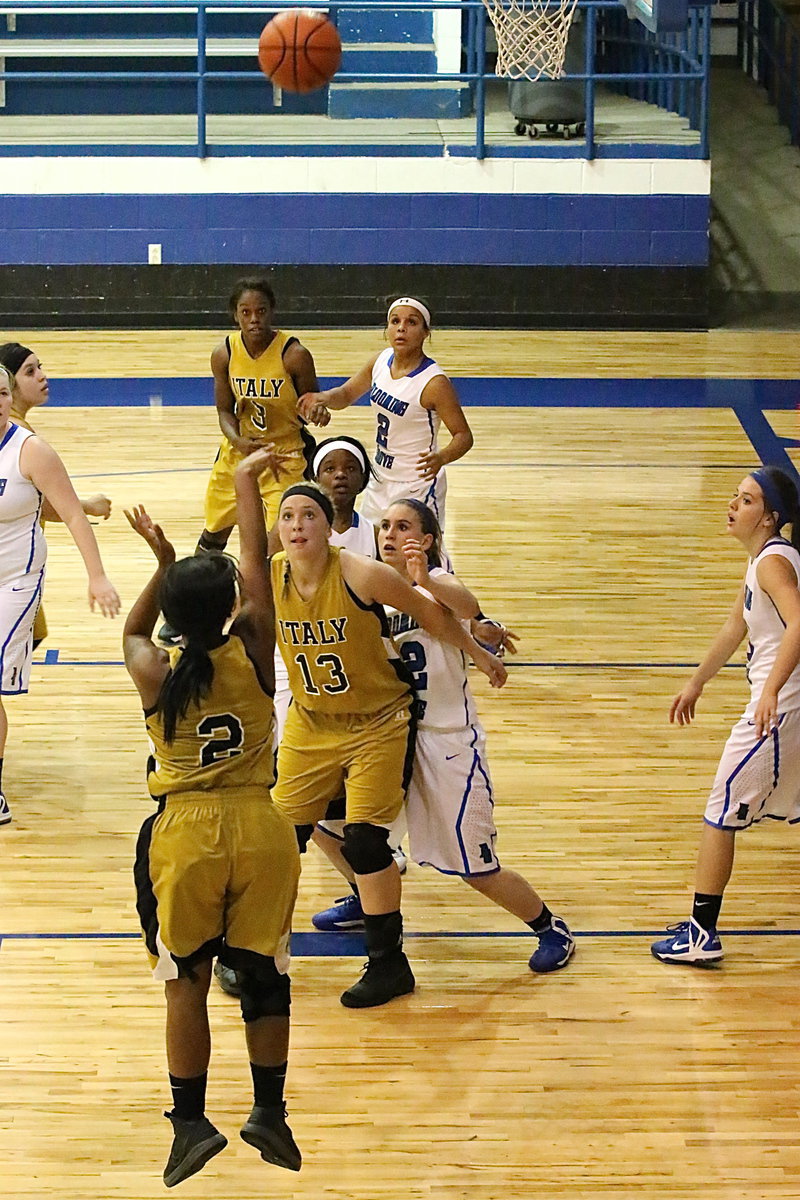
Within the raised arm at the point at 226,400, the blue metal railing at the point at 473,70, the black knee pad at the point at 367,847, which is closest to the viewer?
the black knee pad at the point at 367,847

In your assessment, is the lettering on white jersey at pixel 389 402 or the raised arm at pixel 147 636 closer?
the raised arm at pixel 147 636

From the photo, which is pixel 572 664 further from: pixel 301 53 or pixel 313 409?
pixel 301 53

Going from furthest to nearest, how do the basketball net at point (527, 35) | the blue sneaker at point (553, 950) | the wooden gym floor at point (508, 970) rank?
the basketball net at point (527, 35) → the blue sneaker at point (553, 950) → the wooden gym floor at point (508, 970)

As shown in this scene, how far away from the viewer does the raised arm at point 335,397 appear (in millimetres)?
6816

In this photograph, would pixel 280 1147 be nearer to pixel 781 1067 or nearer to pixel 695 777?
pixel 781 1067

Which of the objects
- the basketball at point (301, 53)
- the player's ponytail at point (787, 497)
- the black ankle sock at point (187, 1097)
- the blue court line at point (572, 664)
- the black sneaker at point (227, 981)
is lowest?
the black sneaker at point (227, 981)

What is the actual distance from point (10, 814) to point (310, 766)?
1.69 m

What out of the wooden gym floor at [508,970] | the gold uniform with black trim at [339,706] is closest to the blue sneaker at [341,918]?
the wooden gym floor at [508,970]

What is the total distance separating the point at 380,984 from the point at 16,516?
212cm

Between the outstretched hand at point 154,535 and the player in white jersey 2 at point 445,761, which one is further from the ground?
the outstretched hand at point 154,535

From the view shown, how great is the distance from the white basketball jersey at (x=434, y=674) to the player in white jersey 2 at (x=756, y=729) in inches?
31.2

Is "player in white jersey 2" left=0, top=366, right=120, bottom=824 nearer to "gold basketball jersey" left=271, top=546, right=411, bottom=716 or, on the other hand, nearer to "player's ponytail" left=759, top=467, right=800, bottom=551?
"gold basketball jersey" left=271, top=546, right=411, bottom=716

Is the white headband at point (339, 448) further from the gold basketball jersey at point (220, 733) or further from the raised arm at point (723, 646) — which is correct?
the gold basketball jersey at point (220, 733)

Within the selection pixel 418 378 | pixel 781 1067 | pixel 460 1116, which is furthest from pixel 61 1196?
pixel 418 378
